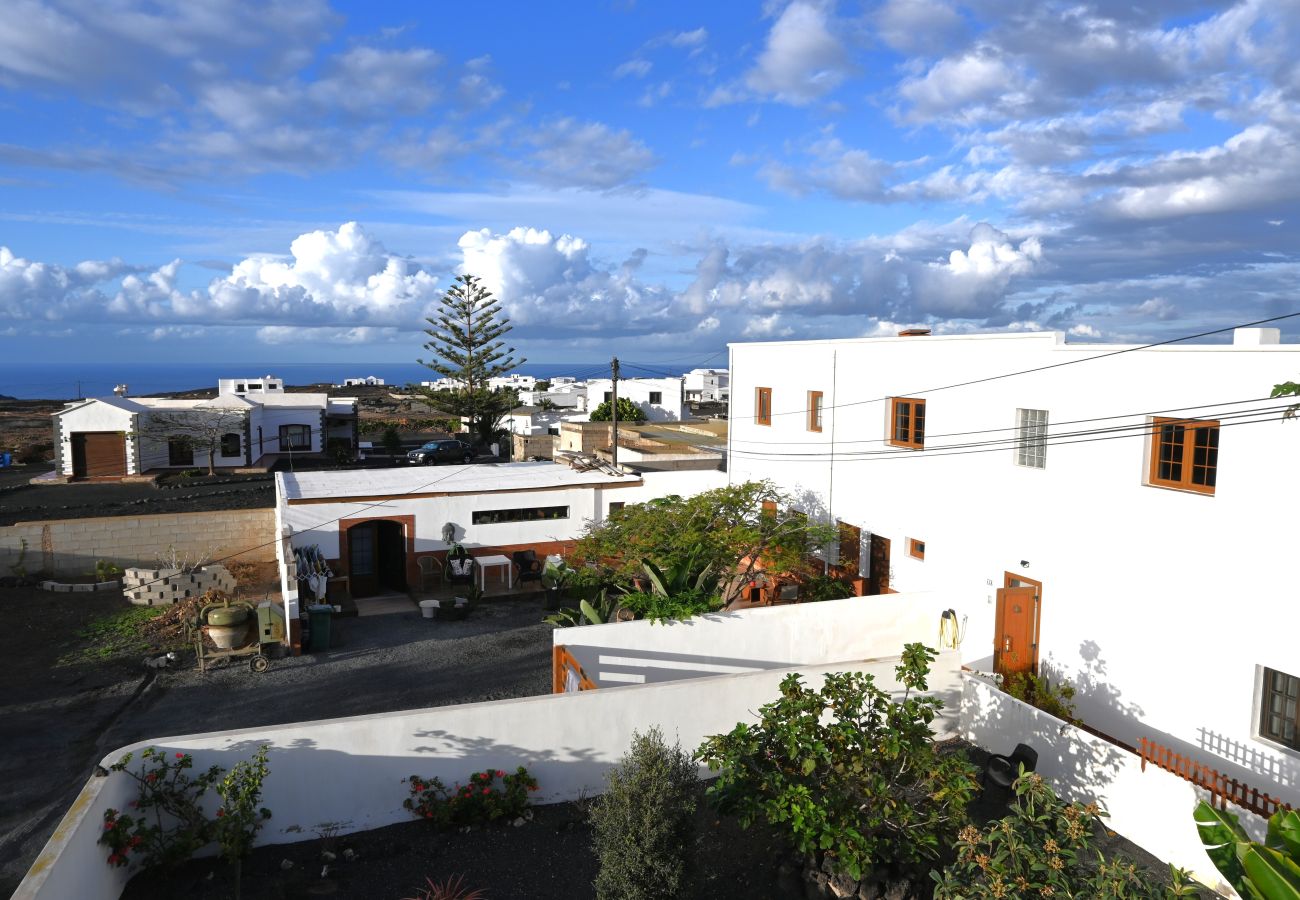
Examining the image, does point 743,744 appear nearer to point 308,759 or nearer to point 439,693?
point 308,759

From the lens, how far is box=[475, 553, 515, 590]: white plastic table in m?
16.8

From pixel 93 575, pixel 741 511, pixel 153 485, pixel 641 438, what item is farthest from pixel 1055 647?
pixel 153 485

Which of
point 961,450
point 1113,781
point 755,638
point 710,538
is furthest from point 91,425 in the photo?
point 1113,781

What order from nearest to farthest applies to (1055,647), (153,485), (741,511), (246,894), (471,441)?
(246,894) < (1055,647) < (741,511) < (153,485) < (471,441)

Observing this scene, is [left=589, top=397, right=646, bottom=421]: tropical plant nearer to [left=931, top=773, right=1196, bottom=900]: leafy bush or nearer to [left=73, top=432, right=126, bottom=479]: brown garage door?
[left=73, top=432, right=126, bottom=479]: brown garage door

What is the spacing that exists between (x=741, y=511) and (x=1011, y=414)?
519cm

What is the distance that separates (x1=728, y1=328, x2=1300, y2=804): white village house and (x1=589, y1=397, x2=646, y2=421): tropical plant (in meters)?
28.9

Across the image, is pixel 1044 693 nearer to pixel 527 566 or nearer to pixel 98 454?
pixel 527 566

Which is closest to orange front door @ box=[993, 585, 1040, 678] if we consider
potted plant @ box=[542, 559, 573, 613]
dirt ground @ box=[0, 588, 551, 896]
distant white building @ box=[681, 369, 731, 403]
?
dirt ground @ box=[0, 588, 551, 896]

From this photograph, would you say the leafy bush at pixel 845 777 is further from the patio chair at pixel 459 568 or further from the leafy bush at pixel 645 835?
the patio chair at pixel 459 568

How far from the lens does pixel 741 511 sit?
615 inches

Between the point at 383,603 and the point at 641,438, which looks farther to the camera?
the point at 641,438

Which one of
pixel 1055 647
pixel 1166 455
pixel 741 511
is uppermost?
pixel 1166 455

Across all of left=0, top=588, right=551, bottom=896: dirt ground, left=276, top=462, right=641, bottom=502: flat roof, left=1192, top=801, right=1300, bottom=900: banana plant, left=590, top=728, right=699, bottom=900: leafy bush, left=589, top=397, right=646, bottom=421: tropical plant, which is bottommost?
left=0, top=588, right=551, bottom=896: dirt ground
